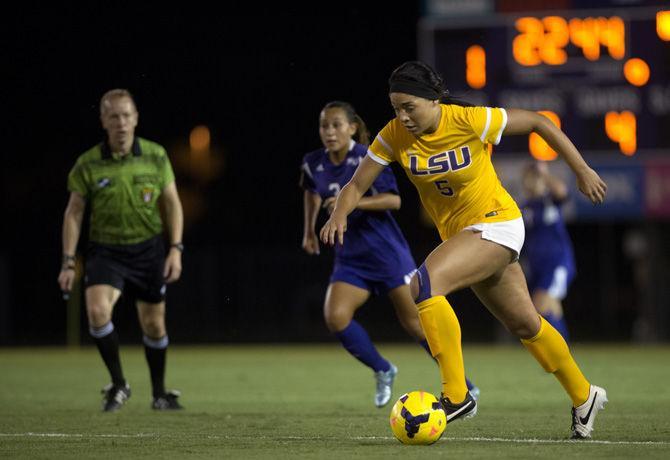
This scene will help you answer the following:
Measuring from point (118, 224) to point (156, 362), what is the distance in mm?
1046

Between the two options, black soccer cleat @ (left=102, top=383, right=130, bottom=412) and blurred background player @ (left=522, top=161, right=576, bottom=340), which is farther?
blurred background player @ (left=522, top=161, right=576, bottom=340)

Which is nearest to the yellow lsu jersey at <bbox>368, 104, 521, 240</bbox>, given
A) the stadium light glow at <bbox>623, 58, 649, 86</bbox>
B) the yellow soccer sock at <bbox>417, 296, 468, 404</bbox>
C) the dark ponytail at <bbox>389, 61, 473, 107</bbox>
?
the dark ponytail at <bbox>389, 61, 473, 107</bbox>

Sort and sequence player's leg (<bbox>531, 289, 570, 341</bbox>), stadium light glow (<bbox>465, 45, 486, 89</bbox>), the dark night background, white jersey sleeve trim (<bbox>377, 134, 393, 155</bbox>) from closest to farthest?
white jersey sleeve trim (<bbox>377, 134, 393, 155</bbox>), player's leg (<bbox>531, 289, 570, 341</bbox>), stadium light glow (<bbox>465, 45, 486, 89</bbox>), the dark night background

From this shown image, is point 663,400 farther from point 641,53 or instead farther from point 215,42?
point 215,42

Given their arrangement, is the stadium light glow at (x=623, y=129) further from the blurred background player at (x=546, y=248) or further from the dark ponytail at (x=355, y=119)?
the dark ponytail at (x=355, y=119)

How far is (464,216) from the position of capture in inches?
270

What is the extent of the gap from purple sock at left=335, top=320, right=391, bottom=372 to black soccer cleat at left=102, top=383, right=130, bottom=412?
1.52 m

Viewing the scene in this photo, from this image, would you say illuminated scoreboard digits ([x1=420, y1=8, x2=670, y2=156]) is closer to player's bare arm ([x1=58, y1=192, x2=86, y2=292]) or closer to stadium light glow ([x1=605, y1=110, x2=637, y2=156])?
stadium light glow ([x1=605, y1=110, x2=637, y2=156])

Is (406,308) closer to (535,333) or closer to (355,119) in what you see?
(355,119)

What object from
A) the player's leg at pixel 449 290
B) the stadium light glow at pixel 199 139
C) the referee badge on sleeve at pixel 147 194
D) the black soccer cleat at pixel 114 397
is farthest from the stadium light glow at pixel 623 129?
the stadium light glow at pixel 199 139

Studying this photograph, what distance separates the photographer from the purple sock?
29.8ft

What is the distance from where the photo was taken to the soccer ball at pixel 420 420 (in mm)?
6492

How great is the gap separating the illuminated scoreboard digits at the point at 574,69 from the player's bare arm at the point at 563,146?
31.6ft

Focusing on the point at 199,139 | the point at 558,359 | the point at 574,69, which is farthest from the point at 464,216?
the point at 199,139
